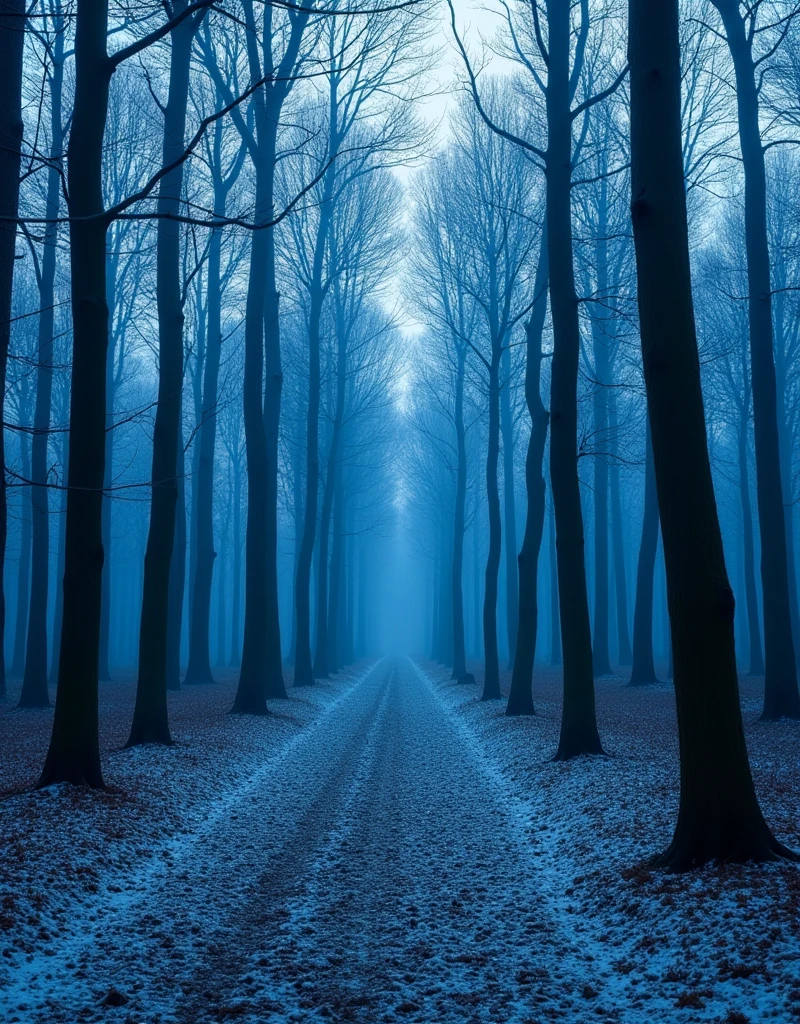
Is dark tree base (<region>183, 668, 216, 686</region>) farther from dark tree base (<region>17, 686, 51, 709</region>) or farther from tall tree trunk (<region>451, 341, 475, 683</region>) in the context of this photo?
dark tree base (<region>17, 686, 51, 709</region>)

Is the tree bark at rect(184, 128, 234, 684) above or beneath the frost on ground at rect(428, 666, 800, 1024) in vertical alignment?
above

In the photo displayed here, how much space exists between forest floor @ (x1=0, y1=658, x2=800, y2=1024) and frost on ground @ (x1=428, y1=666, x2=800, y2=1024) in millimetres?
17

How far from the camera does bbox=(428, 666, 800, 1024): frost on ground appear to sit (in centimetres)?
410

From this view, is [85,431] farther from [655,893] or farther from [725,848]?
[725,848]

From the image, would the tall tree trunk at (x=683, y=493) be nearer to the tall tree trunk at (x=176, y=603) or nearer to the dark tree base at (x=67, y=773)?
the dark tree base at (x=67, y=773)

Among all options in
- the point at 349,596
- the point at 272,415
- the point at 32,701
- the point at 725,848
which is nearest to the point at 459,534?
the point at 272,415

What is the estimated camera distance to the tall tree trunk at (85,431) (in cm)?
839

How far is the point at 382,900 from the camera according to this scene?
5.82m

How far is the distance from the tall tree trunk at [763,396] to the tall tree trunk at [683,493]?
9.02 meters

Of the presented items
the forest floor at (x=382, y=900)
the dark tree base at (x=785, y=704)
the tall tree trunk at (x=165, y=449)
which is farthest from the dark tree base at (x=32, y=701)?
the dark tree base at (x=785, y=704)

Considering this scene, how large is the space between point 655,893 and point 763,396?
11.8m

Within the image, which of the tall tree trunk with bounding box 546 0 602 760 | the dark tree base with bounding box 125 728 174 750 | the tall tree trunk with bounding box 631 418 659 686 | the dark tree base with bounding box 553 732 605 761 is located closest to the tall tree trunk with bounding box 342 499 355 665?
the tall tree trunk with bounding box 631 418 659 686

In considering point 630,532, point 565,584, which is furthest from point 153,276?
point 630,532

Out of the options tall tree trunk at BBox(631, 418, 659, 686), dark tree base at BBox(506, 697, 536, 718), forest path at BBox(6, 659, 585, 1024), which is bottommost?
forest path at BBox(6, 659, 585, 1024)
